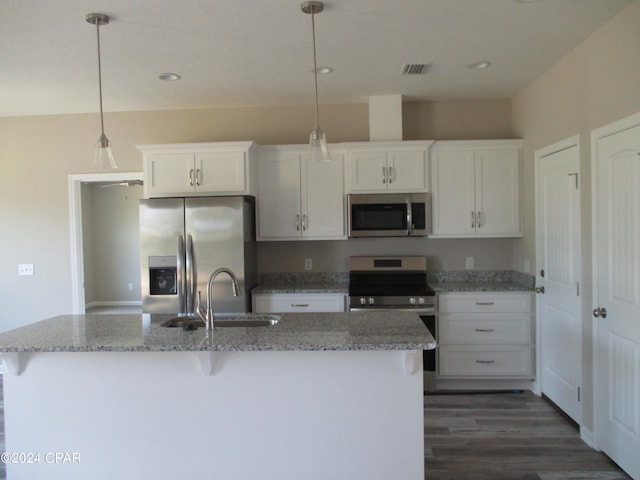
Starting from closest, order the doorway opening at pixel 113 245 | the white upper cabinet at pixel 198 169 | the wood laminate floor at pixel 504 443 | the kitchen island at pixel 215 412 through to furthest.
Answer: the kitchen island at pixel 215 412, the wood laminate floor at pixel 504 443, the white upper cabinet at pixel 198 169, the doorway opening at pixel 113 245

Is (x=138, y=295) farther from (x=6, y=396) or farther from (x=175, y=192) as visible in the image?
(x=6, y=396)

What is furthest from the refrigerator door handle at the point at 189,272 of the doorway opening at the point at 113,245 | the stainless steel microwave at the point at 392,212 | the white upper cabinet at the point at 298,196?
the doorway opening at the point at 113,245

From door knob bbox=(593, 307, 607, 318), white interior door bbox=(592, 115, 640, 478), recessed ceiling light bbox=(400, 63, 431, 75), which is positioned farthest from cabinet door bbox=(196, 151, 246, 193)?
door knob bbox=(593, 307, 607, 318)

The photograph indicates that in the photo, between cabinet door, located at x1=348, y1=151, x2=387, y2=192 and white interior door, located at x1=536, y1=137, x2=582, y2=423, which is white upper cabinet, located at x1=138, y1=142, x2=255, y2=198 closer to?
cabinet door, located at x1=348, y1=151, x2=387, y2=192

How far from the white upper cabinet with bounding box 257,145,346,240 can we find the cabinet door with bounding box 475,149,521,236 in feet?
4.04

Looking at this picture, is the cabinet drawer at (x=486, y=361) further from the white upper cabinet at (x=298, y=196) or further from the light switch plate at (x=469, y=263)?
the white upper cabinet at (x=298, y=196)

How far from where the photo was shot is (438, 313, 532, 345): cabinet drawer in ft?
12.2

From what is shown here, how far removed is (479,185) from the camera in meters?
3.91

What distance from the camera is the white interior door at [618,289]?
7.70 ft

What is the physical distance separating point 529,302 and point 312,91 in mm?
2572

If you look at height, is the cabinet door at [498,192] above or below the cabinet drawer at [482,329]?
above

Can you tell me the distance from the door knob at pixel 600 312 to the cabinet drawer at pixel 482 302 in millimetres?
991

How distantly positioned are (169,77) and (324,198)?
1599mm

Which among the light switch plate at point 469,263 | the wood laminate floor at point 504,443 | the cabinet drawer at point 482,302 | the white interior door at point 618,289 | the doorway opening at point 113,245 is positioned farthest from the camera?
the doorway opening at point 113,245
